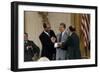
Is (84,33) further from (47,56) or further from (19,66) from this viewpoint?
(19,66)

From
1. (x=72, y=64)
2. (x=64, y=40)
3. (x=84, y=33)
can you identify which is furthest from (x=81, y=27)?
(x=72, y=64)

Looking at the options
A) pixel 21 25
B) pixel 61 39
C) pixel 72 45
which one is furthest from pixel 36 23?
pixel 72 45

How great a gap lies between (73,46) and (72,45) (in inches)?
0.4

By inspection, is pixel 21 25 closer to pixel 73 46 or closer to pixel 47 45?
pixel 47 45

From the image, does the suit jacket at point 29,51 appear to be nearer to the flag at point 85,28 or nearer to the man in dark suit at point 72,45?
the man in dark suit at point 72,45

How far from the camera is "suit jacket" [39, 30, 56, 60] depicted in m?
1.68

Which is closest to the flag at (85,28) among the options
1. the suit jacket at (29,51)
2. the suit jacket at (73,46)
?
the suit jacket at (73,46)

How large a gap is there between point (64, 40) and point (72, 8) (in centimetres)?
24

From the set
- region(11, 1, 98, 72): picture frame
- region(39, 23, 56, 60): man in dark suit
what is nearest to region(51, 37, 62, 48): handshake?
region(39, 23, 56, 60): man in dark suit

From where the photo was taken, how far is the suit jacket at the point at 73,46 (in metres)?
1.76

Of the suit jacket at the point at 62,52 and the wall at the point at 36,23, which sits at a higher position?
the wall at the point at 36,23

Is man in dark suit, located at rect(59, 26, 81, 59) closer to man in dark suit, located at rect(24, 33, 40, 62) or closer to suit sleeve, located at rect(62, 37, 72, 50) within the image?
suit sleeve, located at rect(62, 37, 72, 50)

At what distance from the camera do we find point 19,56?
160cm

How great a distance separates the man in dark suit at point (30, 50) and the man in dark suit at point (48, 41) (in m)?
0.05
